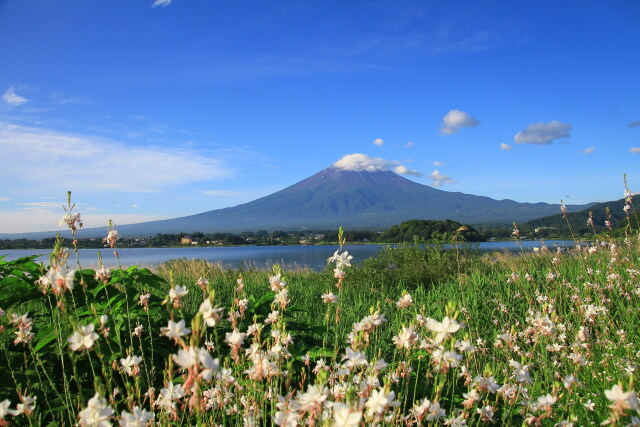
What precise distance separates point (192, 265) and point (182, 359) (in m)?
14.9

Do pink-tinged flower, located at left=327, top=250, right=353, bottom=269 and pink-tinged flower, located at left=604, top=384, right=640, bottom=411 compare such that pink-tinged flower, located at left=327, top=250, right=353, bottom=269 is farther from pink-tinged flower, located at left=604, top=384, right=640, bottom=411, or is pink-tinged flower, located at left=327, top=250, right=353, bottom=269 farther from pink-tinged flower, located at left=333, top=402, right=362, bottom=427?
pink-tinged flower, located at left=604, top=384, right=640, bottom=411

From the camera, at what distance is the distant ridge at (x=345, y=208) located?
156 m

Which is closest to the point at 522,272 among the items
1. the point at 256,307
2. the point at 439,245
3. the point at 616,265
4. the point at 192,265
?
the point at 616,265

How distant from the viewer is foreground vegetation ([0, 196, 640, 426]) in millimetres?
1741

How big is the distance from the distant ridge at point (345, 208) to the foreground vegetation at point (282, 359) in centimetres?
13883

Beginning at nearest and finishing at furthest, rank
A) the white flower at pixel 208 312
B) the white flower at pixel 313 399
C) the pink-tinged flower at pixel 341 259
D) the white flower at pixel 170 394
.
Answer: the white flower at pixel 208 312
the white flower at pixel 313 399
the white flower at pixel 170 394
the pink-tinged flower at pixel 341 259

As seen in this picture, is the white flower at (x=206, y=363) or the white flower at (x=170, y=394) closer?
the white flower at (x=206, y=363)

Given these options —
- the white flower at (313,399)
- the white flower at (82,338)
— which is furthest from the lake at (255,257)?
the white flower at (313,399)

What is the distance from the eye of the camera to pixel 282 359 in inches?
98.7

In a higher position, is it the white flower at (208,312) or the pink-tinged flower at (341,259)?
the pink-tinged flower at (341,259)

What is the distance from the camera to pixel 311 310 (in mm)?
8336

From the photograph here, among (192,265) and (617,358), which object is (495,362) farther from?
(192,265)

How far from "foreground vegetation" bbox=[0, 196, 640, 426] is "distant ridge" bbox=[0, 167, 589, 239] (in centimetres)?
13883

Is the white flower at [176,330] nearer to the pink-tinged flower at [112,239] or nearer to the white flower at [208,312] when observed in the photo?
the white flower at [208,312]
